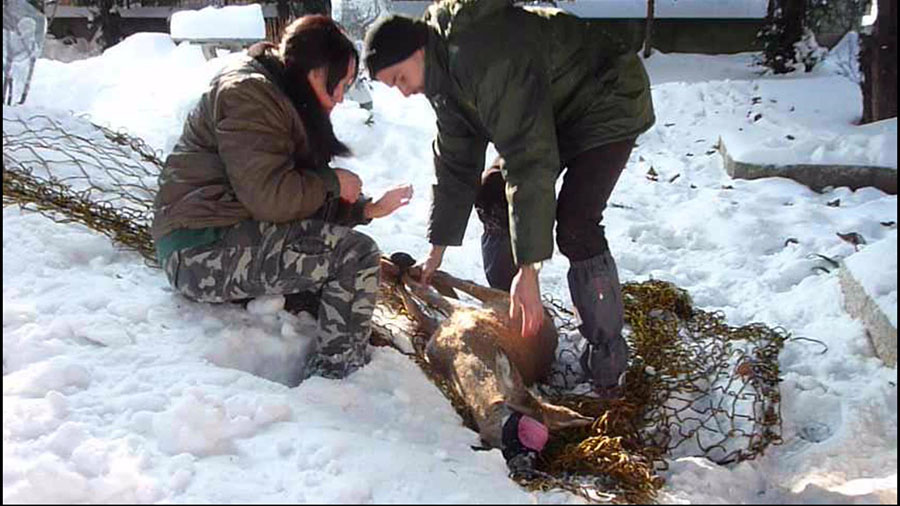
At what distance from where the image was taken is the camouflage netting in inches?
77.0

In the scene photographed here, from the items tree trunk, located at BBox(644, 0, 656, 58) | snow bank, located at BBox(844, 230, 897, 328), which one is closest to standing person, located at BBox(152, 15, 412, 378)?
tree trunk, located at BBox(644, 0, 656, 58)

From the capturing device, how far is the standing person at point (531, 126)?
195 cm

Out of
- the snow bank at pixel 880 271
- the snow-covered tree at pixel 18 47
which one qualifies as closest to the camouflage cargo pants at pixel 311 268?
the snow bank at pixel 880 271

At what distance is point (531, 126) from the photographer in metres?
1.94

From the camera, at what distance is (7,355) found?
6.50 ft

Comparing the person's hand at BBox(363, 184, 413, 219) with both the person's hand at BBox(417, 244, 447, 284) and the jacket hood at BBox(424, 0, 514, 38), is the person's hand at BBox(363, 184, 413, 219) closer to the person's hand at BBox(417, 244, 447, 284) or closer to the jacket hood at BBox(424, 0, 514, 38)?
the person's hand at BBox(417, 244, 447, 284)

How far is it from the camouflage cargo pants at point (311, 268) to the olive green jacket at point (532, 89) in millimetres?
463

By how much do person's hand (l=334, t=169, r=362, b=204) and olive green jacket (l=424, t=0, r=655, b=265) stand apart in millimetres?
313

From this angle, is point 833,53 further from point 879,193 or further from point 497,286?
point 497,286

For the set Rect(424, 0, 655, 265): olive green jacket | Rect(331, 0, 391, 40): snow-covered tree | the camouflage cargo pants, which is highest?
Rect(424, 0, 655, 265): olive green jacket

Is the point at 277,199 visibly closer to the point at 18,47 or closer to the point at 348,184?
the point at 348,184

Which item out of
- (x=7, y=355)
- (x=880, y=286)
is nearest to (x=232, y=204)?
(x=7, y=355)

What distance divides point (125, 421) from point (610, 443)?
3.58 ft

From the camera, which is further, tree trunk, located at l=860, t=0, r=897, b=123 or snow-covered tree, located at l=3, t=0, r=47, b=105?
snow-covered tree, located at l=3, t=0, r=47, b=105
